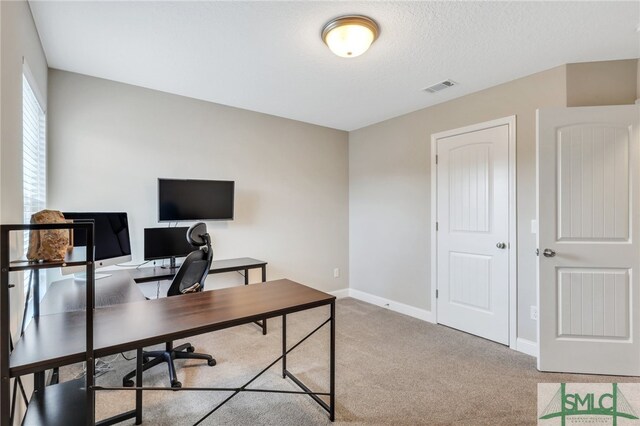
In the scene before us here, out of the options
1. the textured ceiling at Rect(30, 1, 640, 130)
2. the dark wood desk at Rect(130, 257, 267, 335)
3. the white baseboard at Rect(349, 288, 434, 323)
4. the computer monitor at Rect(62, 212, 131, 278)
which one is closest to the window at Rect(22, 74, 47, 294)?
the computer monitor at Rect(62, 212, 131, 278)

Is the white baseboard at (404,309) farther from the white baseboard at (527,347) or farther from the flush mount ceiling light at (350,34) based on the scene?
the flush mount ceiling light at (350,34)

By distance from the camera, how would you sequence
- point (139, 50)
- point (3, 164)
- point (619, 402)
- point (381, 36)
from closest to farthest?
point (3, 164) → point (619, 402) → point (381, 36) → point (139, 50)

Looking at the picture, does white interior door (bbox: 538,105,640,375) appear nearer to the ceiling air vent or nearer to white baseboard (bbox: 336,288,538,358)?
white baseboard (bbox: 336,288,538,358)

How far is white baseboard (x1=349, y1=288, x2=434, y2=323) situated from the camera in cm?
370

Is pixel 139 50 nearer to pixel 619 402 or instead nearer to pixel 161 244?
pixel 161 244

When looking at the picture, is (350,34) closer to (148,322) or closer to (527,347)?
(148,322)

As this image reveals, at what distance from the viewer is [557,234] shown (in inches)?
100

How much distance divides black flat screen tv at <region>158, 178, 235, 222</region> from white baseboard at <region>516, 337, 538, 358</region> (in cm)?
320

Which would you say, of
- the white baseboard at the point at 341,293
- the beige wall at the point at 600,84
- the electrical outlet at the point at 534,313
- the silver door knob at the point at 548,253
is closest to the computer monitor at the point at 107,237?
the white baseboard at the point at 341,293

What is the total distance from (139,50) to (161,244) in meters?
1.73

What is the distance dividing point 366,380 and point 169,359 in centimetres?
153

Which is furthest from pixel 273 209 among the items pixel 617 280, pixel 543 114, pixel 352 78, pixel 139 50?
pixel 617 280

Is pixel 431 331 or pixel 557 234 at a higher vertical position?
pixel 557 234

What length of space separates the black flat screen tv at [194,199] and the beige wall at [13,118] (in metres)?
1.39
